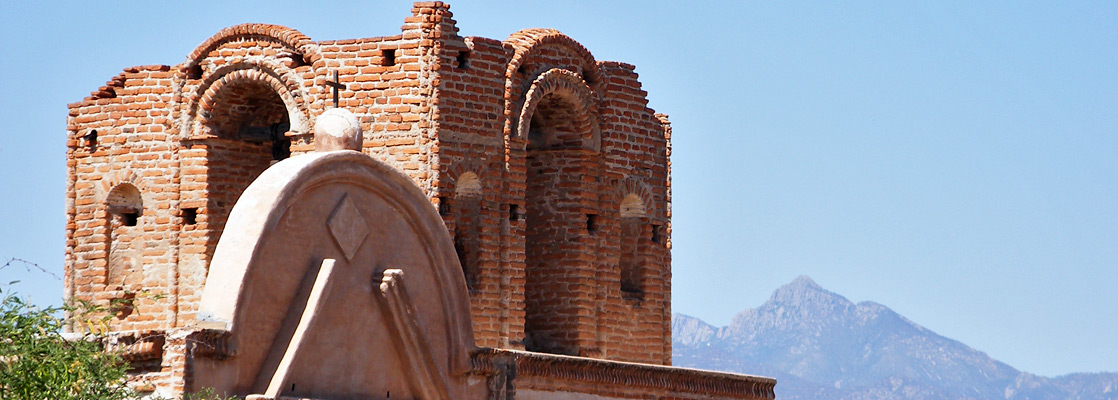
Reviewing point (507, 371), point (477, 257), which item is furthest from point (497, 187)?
point (507, 371)

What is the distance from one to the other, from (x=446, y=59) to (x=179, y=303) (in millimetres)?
4324

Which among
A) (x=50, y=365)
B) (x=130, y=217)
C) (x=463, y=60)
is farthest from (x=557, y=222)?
(x=50, y=365)

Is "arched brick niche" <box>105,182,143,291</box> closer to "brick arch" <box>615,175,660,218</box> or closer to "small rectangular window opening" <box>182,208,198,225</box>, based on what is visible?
"small rectangular window opening" <box>182,208,198,225</box>

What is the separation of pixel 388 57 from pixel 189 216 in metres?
3.21

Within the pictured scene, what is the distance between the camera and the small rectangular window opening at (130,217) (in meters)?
27.5

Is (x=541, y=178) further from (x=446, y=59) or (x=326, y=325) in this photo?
(x=326, y=325)

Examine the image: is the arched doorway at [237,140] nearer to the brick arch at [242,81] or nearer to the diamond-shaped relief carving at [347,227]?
the brick arch at [242,81]

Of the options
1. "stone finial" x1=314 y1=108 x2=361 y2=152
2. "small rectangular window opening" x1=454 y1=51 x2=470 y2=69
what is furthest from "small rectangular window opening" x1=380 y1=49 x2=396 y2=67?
"stone finial" x1=314 y1=108 x2=361 y2=152

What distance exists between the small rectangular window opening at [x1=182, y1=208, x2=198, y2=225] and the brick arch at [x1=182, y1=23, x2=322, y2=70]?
169 centimetres

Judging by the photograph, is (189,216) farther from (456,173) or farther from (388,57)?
(456,173)

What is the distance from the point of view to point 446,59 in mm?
25828

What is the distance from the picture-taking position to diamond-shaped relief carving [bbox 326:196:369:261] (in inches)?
742

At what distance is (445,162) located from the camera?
2569 centimetres

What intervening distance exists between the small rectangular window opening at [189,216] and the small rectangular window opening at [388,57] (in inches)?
119
